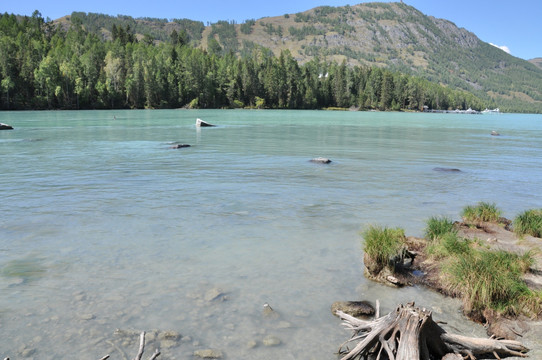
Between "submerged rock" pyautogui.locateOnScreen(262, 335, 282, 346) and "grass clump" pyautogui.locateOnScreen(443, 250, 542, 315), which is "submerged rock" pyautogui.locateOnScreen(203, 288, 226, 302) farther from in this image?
"grass clump" pyautogui.locateOnScreen(443, 250, 542, 315)

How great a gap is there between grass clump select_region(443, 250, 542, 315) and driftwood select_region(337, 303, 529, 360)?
1.16 meters

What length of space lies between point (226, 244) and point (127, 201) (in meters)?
6.10

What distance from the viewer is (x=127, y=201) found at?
15055 millimetres

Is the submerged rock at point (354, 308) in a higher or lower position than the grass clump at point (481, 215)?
lower

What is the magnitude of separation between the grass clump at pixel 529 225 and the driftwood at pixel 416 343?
640 cm

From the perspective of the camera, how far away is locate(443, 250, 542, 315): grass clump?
690cm

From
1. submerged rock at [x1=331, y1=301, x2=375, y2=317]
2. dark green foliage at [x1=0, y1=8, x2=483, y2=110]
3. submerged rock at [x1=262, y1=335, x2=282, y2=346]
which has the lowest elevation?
submerged rock at [x1=262, y1=335, x2=282, y2=346]

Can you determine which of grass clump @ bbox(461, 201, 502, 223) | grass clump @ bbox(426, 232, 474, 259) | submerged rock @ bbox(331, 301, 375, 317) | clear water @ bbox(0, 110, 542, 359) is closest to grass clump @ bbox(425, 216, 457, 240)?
grass clump @ bbox(426, 232, 474, 259)

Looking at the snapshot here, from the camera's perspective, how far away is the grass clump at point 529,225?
11219mm

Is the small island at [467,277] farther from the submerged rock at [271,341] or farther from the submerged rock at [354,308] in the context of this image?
the submerged rock at [271,341]

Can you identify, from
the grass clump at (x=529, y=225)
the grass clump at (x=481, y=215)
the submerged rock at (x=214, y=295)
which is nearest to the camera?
the submerged rock at (x=214, y=295)

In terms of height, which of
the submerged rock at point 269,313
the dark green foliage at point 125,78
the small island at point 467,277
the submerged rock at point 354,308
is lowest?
the submerged rock at point 269,313

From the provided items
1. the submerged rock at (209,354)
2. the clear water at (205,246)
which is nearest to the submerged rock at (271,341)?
the clear water at (205,246)

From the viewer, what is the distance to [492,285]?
7023mm
